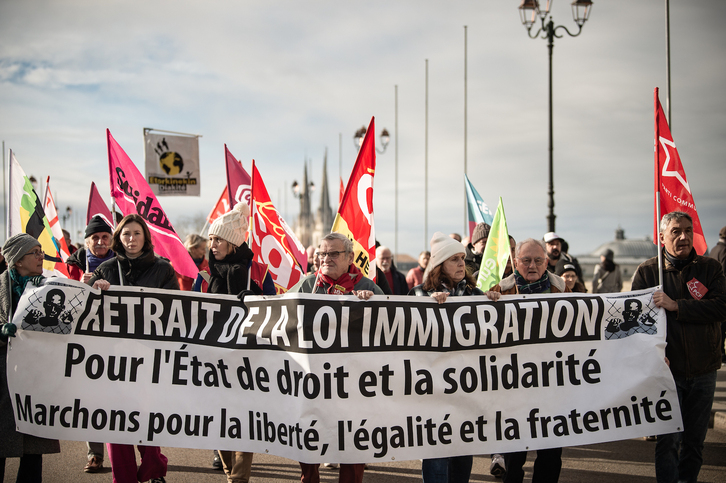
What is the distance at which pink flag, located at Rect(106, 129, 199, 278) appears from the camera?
5380 millimetres

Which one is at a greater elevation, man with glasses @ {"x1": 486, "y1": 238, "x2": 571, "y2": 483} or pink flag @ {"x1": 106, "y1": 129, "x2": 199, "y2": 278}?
pink flag @ {"x1": 106, "y1": 129, "x2": 199, "y2": 278}

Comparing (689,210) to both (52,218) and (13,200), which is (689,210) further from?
(52,218)

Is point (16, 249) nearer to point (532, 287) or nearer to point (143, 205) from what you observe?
point (143, 205)

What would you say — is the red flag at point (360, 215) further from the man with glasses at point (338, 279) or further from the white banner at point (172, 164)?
the white banner at point (172, 164)

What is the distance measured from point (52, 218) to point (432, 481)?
716cm

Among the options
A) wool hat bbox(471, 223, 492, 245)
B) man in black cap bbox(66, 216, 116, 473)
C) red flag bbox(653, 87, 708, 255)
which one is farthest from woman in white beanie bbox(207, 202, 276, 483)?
red flag bbox(653, 87, 708, 255)

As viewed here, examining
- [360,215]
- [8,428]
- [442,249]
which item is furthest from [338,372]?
[8,428]

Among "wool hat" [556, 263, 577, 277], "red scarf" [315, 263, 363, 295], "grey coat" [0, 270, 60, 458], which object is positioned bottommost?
"grey coat" [0, 270, 60, 458]

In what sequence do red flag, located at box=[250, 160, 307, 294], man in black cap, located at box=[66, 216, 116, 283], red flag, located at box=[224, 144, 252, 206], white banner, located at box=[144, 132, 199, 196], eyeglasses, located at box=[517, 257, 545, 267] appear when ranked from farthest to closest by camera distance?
1. white banner, located at box=[144, 132, 199, 196]
2. red flag, located at box=[224, 144, 252, 206]
3. red flag, located at box=[250, 160, 307, 294]
4. man in black cap, located at box=[66, 216, 116, 283]
5. eyeglasses, located at box=[517, 257, 545, 267]

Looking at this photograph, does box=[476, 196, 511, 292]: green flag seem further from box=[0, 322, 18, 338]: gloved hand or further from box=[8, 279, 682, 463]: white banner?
box=[0, 322, 18, 338]: gloved hand

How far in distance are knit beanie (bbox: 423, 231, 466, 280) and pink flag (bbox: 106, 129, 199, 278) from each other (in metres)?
2.51

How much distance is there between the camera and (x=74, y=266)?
6316 millimetres

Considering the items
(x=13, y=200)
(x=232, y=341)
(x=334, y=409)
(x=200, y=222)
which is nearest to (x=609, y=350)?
(x=334, y=409)

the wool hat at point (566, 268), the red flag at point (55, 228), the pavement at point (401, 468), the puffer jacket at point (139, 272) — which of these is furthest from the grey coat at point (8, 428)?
the wool hat at point (566, 268)
